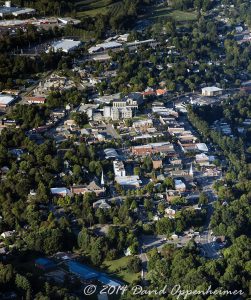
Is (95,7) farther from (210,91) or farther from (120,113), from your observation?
(120,113)

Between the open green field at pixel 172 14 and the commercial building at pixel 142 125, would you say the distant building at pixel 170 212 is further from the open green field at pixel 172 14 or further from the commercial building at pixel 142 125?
the open green field at pixel 172 14

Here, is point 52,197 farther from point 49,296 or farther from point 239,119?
point 239,119

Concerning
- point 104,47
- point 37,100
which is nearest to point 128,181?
point 37,100

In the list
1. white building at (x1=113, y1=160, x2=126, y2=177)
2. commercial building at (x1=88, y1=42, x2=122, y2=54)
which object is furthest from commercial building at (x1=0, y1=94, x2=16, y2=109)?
commercial building at (x1=88, y1=42, x2=122, y2=54)

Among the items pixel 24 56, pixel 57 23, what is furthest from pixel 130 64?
pixel 57 23

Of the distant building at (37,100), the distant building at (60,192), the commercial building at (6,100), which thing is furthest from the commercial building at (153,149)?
the commercial building at (6,100)

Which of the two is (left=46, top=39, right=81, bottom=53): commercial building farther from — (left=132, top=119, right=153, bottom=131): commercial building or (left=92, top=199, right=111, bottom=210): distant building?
(left=92, top=199, right=111, bottom=210): distant building

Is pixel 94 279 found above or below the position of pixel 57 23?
below
